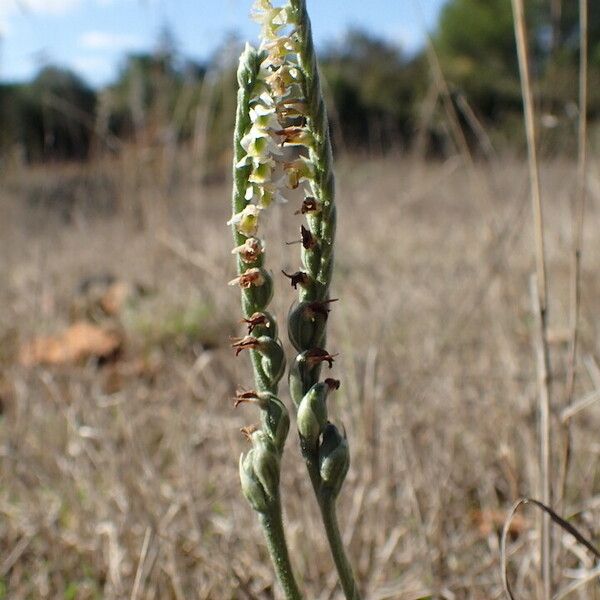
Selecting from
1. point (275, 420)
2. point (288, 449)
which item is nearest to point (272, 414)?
point (275, 420)

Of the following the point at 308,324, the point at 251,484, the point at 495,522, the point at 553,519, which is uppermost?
the point at 308,324

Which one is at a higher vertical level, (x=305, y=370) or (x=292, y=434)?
(x=305, y=370)

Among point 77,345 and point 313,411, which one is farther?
point 77,345

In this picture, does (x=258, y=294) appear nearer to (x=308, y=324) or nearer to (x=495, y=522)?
(x=308, y=324)

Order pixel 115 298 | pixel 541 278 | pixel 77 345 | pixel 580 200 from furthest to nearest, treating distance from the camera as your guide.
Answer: pixel 115 298, pixel 77 345, pixel 580 200, pixel 541 278

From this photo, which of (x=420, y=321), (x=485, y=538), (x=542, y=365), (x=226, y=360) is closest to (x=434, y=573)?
(x=485, y=538)

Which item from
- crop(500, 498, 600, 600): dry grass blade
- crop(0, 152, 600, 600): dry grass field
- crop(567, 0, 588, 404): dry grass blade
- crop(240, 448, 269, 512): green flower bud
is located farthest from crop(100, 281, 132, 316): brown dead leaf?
crop(240, 448, 269, 512): green flower bud

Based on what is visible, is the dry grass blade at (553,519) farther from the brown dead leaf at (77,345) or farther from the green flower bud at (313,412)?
the brown dead leaf at (77,345)

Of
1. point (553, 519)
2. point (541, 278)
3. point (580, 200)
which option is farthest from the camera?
point (580, 200)
